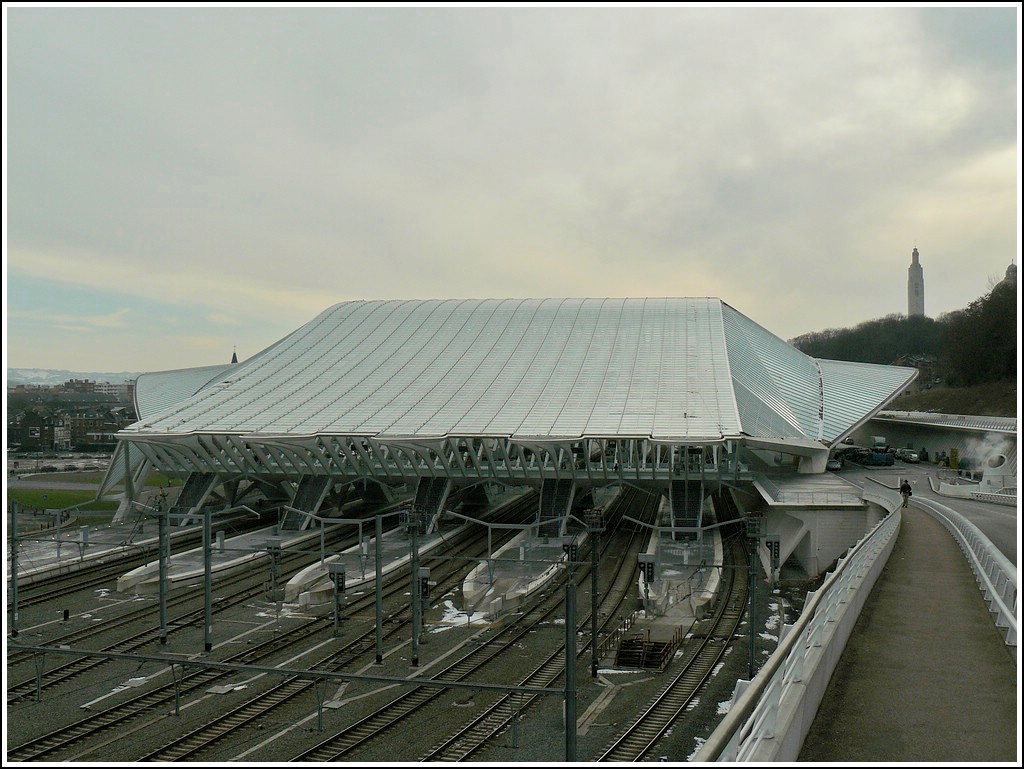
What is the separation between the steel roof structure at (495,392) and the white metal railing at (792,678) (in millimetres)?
22341

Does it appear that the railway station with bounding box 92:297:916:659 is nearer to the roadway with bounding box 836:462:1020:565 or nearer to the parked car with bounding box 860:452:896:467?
the roadway with bounding box 836:462:1020:565

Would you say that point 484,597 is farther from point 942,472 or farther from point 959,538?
Result: point 942,472

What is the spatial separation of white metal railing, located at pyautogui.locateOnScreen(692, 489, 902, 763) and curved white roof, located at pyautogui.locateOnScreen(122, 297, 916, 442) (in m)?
22.7

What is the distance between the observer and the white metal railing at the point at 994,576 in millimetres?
12633

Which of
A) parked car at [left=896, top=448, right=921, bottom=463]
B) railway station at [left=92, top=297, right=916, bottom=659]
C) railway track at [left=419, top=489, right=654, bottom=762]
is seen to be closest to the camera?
railway track at [left=419, top=489, right=654, bottom=762]

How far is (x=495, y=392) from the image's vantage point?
146 ft

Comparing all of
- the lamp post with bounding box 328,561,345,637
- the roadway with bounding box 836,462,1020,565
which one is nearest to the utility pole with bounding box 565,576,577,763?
the roadway with bounding box 836,462,1020,565

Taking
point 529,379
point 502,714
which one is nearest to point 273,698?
point 502,714

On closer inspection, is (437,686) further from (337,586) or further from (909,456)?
(909,456)

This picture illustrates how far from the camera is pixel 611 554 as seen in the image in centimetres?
3534

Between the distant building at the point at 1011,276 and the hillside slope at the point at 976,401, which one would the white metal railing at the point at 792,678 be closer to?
the hillside slope at the point at 976,401

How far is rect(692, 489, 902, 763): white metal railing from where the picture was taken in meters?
6.95

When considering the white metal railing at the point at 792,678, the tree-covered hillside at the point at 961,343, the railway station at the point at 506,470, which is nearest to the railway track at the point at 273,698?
the railway station at the point at 506,470

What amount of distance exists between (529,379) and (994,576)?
103 ft
